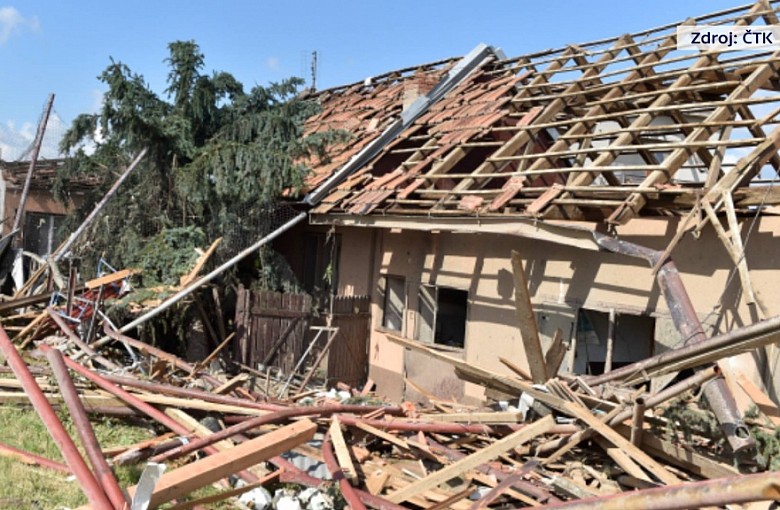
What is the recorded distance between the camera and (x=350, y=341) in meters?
13.3

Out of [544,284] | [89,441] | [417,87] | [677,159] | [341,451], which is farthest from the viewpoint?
[417,87]

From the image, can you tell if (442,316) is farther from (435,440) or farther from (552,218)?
(435,440)

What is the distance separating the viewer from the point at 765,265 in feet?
25.4

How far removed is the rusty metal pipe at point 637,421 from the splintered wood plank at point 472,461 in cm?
69

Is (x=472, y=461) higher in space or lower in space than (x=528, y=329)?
lower

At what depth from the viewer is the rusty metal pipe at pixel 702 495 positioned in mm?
2285

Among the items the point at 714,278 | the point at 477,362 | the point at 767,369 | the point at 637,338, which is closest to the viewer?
the point at 767,369

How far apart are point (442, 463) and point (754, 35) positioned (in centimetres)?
733

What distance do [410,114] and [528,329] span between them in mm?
7674

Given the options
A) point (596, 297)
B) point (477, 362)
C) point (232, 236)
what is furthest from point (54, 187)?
point (596, 297)

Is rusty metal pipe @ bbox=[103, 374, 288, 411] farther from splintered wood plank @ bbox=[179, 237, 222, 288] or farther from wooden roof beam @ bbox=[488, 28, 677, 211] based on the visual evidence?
splintered wood plank @ bbox=[179, 237, 222, 288]

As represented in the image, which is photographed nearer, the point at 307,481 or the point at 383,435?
the point at 307,481

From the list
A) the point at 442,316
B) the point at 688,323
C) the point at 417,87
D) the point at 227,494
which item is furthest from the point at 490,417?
the point at 417,87

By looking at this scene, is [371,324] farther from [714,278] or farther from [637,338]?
[714,278]
